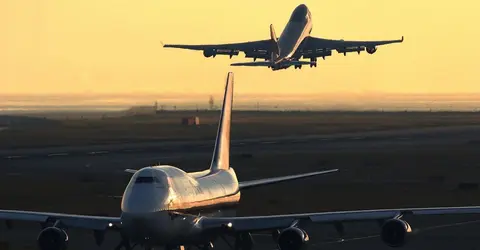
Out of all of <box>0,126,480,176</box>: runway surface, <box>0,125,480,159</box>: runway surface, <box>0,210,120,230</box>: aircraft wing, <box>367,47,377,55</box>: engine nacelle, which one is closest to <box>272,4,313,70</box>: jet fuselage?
<box>367,47,377,55</box>: engine nacelle

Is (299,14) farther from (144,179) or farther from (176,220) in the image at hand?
(144,179)

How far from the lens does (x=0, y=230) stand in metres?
54.5

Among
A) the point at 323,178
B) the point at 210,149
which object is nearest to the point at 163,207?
the point at 323,178

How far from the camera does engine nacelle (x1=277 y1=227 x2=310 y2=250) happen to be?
36469 mm

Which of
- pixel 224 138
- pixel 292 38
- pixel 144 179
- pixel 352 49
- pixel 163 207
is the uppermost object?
pixel 292 38

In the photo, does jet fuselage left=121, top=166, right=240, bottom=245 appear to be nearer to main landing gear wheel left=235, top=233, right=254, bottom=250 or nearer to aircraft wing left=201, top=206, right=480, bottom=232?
aircraft wing left=201, top=206, right=480, bottom=232

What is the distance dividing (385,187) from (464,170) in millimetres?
16681

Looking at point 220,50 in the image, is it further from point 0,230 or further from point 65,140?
point 0,230

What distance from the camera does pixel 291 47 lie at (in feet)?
374

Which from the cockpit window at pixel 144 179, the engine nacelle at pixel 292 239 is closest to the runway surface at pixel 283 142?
the cockpit window at pixel 144 179

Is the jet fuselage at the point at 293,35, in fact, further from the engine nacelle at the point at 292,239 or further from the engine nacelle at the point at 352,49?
the engine nacelle at the point at 292,239

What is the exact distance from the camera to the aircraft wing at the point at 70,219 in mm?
37531

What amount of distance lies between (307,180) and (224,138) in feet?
110

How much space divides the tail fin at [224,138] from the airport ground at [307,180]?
11.3 feet
